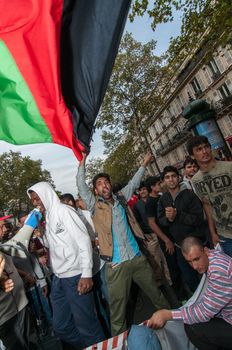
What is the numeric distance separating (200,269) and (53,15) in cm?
250

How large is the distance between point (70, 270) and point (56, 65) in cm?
208

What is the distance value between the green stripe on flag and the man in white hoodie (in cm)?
64

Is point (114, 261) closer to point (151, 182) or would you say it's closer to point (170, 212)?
point (170, 212)

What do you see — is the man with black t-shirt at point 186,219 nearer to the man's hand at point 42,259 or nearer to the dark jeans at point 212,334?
the dark jeans at point 212,334

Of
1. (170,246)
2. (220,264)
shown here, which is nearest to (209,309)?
(220,264)

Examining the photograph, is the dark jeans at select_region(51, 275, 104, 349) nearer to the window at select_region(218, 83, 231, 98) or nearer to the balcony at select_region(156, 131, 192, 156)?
the window at select_region(218, 83, 231, 98)

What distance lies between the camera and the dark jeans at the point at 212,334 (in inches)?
100

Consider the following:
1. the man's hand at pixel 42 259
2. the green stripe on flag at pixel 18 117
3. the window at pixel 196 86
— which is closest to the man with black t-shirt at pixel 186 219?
the green stripe on flag at pixel 18 117

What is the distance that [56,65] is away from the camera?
118 inches

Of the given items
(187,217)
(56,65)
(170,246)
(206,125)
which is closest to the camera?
(56,65)

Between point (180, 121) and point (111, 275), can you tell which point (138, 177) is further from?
point (180, 121)

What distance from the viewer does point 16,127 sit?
354cm

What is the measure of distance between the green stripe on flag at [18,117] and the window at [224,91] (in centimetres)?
3245

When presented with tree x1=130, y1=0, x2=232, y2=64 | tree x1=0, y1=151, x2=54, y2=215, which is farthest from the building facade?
tree x1=0, y1=151, x2=54, y2=215
